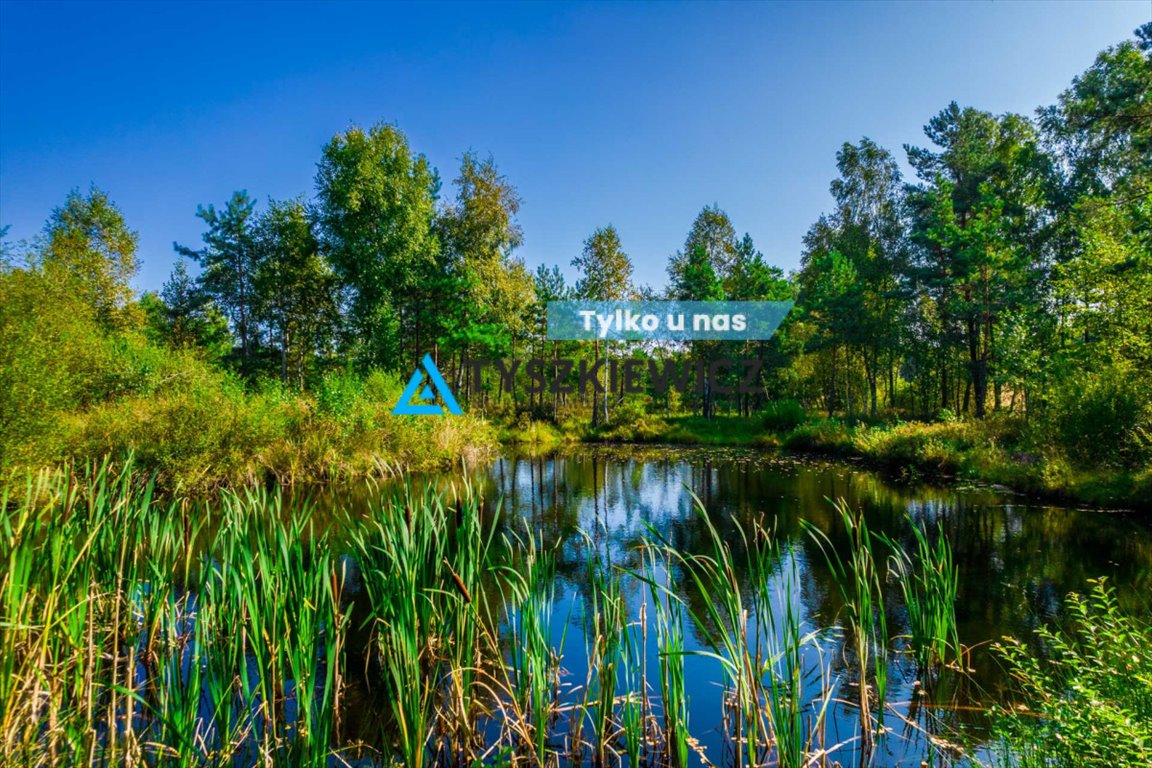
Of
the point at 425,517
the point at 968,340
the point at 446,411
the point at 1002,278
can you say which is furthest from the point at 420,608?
the point at 968,340

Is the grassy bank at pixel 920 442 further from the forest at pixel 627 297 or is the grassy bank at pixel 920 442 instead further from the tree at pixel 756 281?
the tree at pixel 756 281

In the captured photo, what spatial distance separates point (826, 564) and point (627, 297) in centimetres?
2816

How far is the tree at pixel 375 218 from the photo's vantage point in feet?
90.6

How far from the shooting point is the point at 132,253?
29.8 m

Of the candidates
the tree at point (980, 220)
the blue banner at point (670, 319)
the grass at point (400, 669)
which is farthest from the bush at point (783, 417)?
the grass at point (400, 669)

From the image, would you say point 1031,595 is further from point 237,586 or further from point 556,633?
point 237,586

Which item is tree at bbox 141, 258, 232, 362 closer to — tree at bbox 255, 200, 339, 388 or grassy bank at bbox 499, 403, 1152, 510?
tree at bbox 255, 200, 339, 388

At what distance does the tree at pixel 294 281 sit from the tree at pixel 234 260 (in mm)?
728

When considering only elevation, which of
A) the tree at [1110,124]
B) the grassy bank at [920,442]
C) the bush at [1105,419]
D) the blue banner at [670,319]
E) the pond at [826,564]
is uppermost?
the tree at [1110,124]

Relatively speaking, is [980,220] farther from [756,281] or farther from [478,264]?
[478,264]

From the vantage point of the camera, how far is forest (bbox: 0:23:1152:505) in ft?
39.7

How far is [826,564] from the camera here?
845 centimetres

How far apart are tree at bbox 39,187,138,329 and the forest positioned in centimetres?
16

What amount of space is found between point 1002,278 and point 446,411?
23.5 metres
